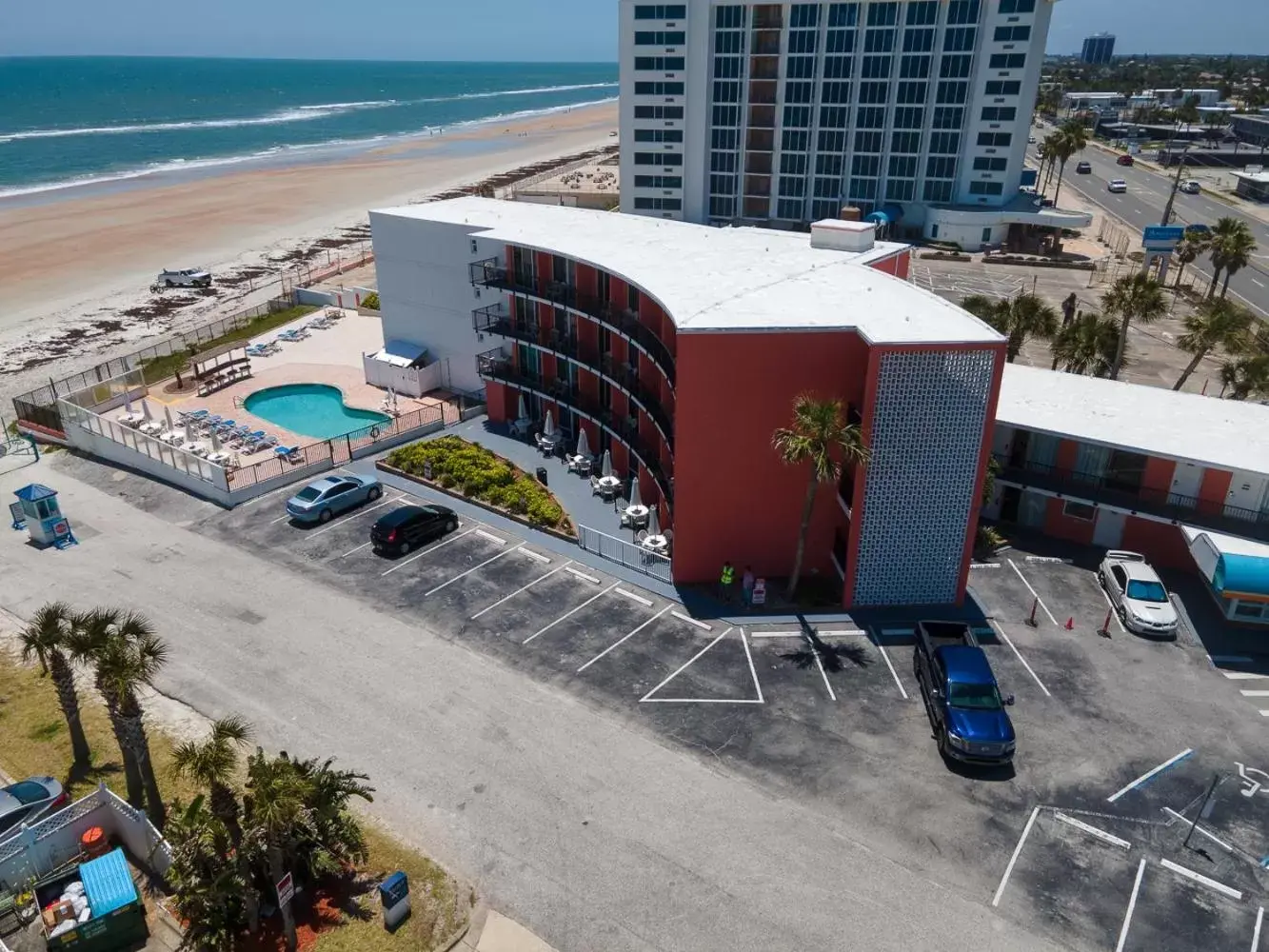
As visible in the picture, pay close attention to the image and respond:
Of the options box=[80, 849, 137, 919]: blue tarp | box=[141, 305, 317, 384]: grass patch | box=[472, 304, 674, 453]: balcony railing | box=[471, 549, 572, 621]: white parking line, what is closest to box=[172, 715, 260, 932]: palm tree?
box=[80, 849, 137, 919]: blue tarp

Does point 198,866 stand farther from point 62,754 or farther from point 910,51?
point 910,51

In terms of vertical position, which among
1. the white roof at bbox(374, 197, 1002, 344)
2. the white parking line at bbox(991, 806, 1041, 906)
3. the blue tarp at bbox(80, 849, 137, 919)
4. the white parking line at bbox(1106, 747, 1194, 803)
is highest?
the white roof at bbox(374, 197, 1002, 344)

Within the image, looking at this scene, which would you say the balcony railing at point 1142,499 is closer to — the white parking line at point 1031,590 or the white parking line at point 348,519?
the white parking line at point 1031,590

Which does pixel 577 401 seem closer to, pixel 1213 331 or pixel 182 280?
pixel 1213 331

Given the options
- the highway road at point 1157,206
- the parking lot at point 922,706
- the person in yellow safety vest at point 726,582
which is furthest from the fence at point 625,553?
the highway road at point 1157,206

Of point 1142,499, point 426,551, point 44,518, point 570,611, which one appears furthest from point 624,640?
point 44,518

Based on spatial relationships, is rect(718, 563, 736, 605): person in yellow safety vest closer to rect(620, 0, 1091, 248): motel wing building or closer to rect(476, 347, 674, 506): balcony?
rect(476, 347, 674, 506): balcony

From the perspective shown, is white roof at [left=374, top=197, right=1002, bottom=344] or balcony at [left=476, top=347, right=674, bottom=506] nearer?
white roof at [left=374, top=197, right=1002, bottom=344]
